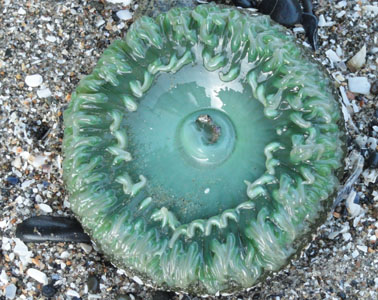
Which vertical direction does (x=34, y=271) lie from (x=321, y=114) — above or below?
below

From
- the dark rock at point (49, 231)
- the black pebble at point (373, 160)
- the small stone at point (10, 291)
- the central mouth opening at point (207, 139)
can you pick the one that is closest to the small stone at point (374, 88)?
the black pebble at point (373, 160)

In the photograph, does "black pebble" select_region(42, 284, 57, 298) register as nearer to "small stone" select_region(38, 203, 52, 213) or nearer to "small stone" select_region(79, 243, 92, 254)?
"small stone" select_region(79, 243, 92, 254)

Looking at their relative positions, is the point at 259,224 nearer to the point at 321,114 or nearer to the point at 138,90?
the point at 321,114

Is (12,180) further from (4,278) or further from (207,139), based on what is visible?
(207,139)

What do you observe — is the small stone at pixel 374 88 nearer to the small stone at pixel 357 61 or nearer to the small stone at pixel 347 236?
the small stone at pixel 357 61

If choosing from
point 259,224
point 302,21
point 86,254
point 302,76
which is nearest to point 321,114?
point 302,76
